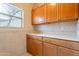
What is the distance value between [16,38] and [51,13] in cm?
90

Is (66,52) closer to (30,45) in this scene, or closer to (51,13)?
(30,45)

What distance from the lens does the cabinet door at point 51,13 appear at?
2.54 metres

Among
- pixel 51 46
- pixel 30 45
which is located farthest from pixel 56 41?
pixel 30 45

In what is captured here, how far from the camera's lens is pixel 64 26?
102 inches

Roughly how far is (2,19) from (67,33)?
3.83 feet

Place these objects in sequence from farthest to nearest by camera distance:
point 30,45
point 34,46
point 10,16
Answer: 1. point 34,46
2. point 30,45
3. point 10,16

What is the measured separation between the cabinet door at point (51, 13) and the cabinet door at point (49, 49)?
1.74 ft

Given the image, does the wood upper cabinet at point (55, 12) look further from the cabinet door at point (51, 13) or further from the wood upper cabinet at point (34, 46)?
the wood upper cabinet at point (34, 46)

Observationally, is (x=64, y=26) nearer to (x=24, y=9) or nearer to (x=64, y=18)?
(x=64, y=18)

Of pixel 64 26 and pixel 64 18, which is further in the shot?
pixel 64 26

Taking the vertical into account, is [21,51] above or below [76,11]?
below

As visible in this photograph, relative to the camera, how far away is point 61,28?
2.64m

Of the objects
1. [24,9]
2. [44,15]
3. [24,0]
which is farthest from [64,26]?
[24,0]

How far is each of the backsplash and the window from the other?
1.32 feet
